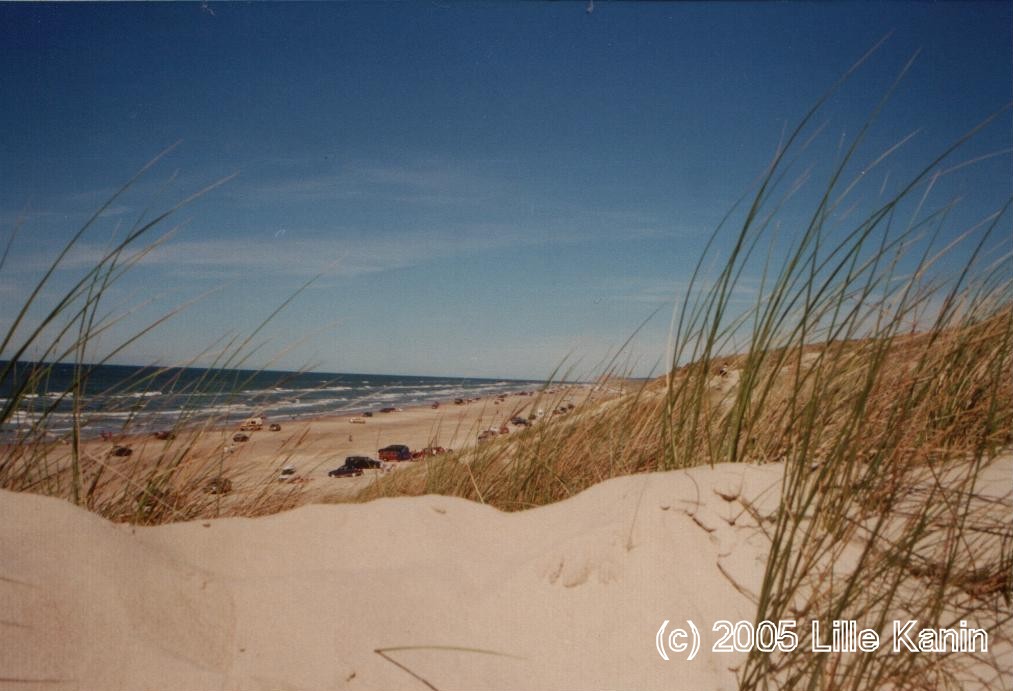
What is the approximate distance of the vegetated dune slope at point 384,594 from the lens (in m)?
1.17

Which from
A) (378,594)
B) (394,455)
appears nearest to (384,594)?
(378,594)

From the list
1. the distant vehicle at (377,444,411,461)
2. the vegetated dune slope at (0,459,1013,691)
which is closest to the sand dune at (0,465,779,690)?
the vegetated dune slope at (0,459,1013,691)

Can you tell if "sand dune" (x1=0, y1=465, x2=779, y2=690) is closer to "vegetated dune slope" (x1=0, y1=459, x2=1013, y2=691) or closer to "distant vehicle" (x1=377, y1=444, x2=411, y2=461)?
"vegetated dune slope" (x1=0, y1=459, x2=1013, y2=691)

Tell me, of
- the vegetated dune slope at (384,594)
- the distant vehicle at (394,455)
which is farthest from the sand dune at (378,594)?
the distant vehicle at (394,455)

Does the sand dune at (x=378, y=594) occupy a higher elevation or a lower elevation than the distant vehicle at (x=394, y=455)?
higher

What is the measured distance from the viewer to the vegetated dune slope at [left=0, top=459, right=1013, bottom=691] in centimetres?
117

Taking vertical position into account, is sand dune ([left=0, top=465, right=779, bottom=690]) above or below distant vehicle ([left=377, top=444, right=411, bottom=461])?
above

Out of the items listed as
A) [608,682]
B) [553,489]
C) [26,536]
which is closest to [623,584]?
[608,682]

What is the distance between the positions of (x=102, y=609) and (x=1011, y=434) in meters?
2.64

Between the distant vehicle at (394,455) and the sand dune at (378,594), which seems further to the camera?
the distant vehicle at (394,455)

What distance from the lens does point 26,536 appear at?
1278mm

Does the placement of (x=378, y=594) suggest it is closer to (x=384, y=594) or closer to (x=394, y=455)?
(x=384, y=594)

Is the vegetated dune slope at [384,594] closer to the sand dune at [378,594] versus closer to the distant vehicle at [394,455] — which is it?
the sand dune at [378,594]

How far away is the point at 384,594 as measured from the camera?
1.48 meters
